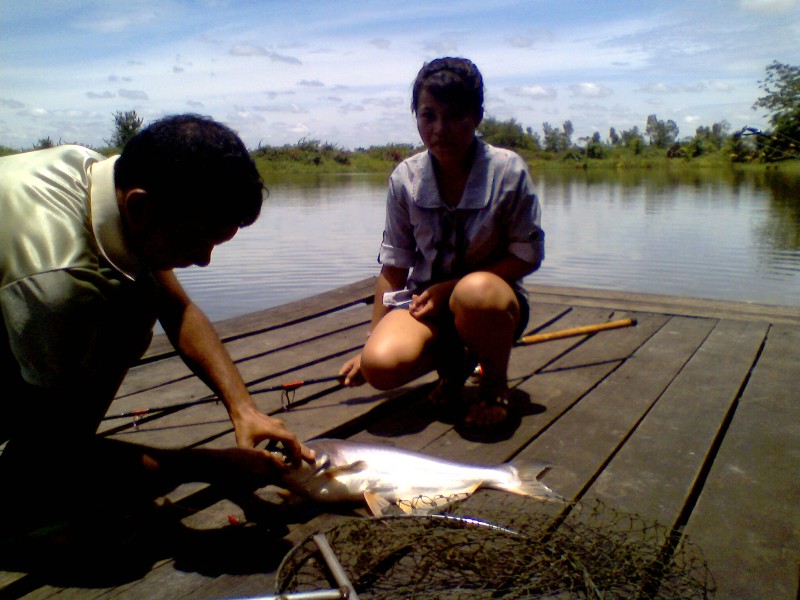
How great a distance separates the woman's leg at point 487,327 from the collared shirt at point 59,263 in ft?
4.53

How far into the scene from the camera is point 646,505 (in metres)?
2.19

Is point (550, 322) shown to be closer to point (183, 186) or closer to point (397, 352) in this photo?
point (397, 352)

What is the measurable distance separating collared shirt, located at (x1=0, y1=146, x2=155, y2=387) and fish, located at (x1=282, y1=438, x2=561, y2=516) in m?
0.80

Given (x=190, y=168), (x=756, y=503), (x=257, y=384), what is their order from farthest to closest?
1. (x=257, y=384)
2. (x=756, y=503)
3. (x=190, y=168)

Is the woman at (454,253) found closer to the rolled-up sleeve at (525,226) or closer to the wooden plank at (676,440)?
the rolled-up sleeve at (525,226)

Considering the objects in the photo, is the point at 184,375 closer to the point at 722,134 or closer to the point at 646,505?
the point at 646,505

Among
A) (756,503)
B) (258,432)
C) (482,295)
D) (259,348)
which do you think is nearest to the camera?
(258,432)

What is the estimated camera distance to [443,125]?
9.76ft

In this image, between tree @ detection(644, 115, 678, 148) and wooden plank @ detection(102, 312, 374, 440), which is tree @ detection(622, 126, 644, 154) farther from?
wooden plank @ detection(102, 312, 374, 440)

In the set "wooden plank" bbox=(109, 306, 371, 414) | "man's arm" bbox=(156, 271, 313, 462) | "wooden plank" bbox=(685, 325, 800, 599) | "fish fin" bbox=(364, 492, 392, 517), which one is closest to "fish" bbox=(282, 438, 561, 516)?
"fish fin" bbox=(364, 492, 392, 517)

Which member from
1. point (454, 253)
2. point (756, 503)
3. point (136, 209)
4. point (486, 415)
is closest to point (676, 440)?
point (756, 503)

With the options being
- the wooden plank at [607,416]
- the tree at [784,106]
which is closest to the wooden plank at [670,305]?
the wooden plank at [607,416]

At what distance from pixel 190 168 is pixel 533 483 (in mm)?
1459

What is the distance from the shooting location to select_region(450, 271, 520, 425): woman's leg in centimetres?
283
